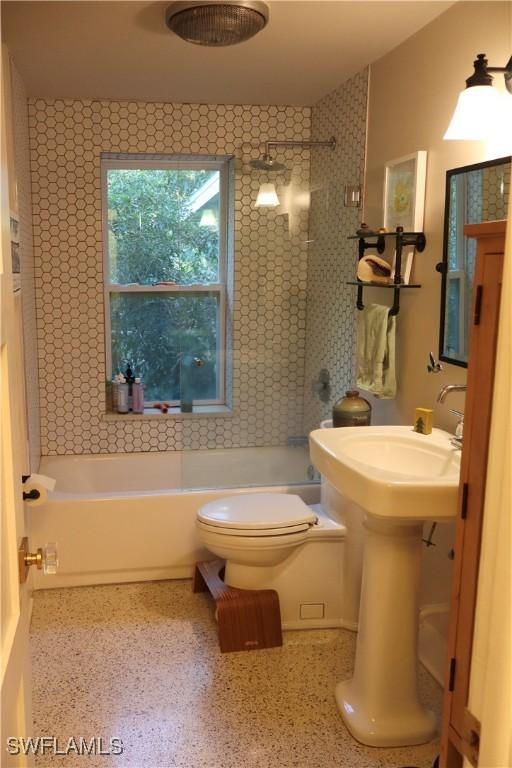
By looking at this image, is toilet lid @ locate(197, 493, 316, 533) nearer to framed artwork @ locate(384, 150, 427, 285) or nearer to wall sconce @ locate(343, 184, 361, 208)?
framed artwork @ locate(384, 150, 427, 285)

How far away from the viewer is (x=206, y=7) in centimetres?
239

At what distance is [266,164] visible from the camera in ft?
12.2

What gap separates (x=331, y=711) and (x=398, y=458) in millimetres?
921

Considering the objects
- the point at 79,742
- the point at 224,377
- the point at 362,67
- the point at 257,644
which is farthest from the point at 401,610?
the point at 362,67

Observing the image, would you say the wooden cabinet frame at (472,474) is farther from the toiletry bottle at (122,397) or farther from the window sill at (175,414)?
the toiletry bottle at (122,397)

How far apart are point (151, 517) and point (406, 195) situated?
1.88 meters

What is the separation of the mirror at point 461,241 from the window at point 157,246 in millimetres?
1780

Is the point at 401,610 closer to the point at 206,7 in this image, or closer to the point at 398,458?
the point at 398,458

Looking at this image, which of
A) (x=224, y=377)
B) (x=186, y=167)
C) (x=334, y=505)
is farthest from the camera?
(x=186, y=167)

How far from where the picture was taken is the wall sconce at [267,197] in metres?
3.68

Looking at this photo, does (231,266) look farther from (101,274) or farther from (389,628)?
(389,628)

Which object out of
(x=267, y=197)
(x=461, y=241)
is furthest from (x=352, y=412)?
(x=267, y=197)

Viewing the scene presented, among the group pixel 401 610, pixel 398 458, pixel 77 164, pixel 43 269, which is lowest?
pixel 401 610

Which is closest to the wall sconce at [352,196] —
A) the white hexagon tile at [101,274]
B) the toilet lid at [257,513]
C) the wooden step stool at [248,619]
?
the white hexagon tile at [101,274]
